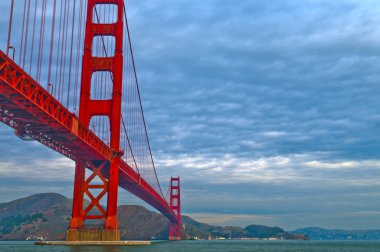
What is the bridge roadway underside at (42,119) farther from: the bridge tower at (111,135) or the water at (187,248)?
the water at (187,248)

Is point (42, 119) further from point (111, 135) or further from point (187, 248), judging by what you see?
point (187, 248)

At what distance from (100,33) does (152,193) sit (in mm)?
25981

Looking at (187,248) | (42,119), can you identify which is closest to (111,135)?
(42,119)

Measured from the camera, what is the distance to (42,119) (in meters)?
32.8

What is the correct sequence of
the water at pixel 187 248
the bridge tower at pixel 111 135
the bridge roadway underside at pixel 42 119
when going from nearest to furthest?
the bridge roadway underside at pixel 42 119, the water at pixel 187 248, the bridge tower at pixel 111 135

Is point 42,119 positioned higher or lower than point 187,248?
higher

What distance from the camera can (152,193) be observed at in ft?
231

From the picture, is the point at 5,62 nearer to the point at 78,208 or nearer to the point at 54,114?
the point at 54,114

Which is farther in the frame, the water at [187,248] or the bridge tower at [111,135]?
the bridge tower at [111,135]

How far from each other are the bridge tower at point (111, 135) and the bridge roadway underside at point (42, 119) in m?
1.33

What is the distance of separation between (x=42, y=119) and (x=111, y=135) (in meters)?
17.2

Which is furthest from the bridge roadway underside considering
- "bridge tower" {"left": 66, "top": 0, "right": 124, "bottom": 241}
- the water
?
the water

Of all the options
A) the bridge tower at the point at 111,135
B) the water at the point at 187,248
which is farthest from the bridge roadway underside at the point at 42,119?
the water at the point at 187,248

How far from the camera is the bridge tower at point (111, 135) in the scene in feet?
158
